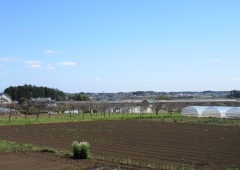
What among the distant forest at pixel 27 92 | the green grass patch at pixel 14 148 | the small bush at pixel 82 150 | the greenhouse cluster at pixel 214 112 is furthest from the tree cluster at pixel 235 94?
the small bush at pixel 82 150

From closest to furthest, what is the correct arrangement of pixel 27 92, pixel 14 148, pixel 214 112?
pixel 14 148 → pixel 214 112 → pixel 27 92

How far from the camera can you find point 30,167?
49.4 ft

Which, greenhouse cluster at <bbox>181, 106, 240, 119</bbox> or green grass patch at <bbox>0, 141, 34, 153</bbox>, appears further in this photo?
greenhouse cluster at <bbox>181, 106, 240, 119</bbox>

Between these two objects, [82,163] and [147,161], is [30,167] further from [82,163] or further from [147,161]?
[147,161]

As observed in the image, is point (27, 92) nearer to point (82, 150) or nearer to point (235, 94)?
point (82, 150)

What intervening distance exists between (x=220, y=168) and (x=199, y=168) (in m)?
0.90

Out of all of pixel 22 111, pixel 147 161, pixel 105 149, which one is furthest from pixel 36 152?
pixel 22 111

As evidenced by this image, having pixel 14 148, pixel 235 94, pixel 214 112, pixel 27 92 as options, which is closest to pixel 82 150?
pixel 14 148

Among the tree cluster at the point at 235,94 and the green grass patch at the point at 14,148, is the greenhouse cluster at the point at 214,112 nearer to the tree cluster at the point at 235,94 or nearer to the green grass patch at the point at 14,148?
the green grass patch at the point at 14,148

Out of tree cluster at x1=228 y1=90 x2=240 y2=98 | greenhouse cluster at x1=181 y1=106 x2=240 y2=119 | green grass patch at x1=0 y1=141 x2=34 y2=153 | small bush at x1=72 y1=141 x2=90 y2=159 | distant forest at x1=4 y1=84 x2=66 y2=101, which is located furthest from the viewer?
tree cluster at x1=228 y1=90 x2=240 y2=98

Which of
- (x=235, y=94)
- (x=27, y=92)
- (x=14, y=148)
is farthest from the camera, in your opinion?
(x=235, y=94)

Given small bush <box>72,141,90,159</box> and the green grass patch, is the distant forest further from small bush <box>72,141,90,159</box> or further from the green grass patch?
small bush <box>72,141,90,159</box>

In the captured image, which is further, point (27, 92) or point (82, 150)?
point (27, 92)

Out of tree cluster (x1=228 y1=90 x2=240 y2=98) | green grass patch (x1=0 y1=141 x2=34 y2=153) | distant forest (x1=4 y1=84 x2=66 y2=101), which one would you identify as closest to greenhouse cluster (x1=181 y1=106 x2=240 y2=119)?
green grass patch (x1=0 y1=141 x2=34 y2=153)
